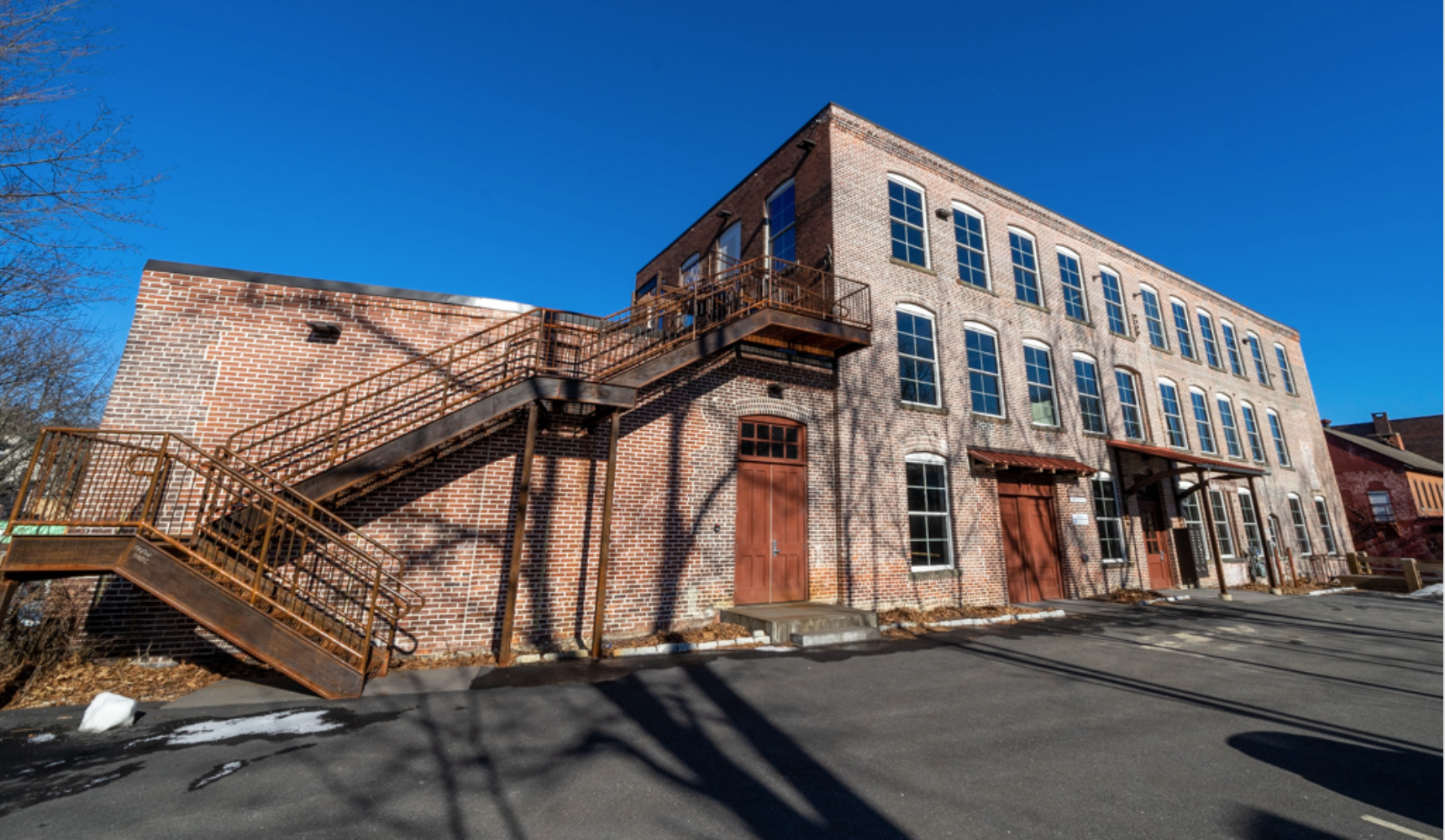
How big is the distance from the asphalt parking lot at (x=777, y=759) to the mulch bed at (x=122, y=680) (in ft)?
1.40

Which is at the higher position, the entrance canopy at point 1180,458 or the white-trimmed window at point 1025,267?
the white-trimmed window at point 1025,267

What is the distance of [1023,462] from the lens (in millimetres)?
12000

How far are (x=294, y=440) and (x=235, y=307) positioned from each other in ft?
6.94

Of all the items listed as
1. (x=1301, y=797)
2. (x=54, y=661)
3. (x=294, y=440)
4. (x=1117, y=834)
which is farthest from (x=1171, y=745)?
(x=54, y=661)

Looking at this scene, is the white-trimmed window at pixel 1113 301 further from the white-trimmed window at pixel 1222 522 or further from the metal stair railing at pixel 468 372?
the metal stair railing at pixel 468 372

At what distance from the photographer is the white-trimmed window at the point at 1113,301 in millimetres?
17062

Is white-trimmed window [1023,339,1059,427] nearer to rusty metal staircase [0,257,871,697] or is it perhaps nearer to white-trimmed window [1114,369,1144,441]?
white-trimmed window [1114,369,1144,441]

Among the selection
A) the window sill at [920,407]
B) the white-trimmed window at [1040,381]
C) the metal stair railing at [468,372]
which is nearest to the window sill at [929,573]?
the window sill at [920,407]

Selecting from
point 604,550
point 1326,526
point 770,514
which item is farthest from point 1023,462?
point 1326,526

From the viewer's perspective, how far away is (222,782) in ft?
11.8

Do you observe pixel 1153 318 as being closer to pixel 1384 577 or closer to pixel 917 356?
pixel 1384 577

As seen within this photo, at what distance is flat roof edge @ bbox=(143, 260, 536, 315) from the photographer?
7.43 m

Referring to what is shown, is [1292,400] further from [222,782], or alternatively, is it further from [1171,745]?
[222,782]

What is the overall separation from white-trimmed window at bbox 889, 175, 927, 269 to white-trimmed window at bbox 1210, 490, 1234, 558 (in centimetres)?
1301
